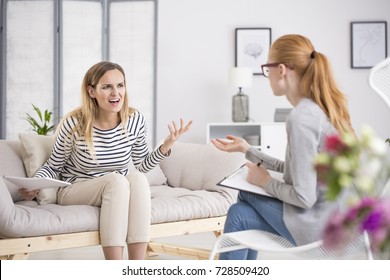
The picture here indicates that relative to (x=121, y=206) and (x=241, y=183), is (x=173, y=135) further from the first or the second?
(x=241, y=183)

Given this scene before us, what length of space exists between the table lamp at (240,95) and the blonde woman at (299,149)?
12.5ft

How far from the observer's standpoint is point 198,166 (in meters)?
3.37

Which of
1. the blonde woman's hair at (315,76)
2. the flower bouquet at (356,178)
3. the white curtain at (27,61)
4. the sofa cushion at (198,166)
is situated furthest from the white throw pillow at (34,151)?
the white curtain at (27,61)

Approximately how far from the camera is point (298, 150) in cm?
172

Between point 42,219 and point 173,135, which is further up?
point 173,135

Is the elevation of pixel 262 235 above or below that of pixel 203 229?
above

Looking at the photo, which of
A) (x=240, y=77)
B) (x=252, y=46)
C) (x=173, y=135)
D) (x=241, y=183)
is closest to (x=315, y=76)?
(x=241, y=183)

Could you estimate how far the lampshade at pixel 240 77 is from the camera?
19.0 ft

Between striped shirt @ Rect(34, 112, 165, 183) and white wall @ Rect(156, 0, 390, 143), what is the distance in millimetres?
3386

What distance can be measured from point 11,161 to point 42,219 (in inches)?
27.2

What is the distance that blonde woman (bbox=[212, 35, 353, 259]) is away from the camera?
5.68 ft
